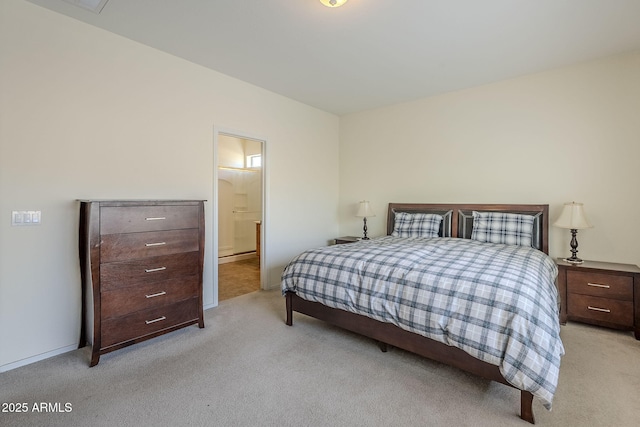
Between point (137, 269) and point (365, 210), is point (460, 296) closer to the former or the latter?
point (137, 269)

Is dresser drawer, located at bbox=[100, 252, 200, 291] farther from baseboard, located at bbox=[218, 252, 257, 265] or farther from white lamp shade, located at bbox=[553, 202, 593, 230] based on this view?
white lamp shade, located at bbox=[553, 202, 593, 230]

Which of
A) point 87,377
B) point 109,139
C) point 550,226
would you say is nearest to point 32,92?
point 109,139

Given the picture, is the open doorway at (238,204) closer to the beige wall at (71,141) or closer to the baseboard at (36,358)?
the beige wall at (71,141)

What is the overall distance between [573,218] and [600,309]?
2.86 feet

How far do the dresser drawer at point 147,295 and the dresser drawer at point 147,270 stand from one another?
0.14 ft

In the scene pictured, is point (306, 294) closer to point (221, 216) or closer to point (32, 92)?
point (32, 92)

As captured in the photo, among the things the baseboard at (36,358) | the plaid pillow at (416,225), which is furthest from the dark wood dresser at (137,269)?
the plaid pillow at (416,225)

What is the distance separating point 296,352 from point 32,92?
9.23 ft

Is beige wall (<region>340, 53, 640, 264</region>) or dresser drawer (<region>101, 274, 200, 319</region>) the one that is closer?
dresser drawer (<region>101, 274, 200, 319</region>)

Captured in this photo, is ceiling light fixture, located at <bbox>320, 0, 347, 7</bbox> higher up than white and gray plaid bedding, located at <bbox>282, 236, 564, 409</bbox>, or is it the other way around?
ceiling light fixture, located at <bbox>320, 0, 347, 7</bbox>

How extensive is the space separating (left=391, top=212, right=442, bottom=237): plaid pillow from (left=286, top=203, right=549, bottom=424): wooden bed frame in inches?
4.8

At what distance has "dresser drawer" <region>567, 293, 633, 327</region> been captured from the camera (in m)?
2.71

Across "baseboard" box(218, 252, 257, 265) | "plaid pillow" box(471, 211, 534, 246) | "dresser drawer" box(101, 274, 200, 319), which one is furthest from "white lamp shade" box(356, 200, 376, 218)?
"baseboard" box(218, 252, 257, 265)

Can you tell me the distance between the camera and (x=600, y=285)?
9.25 feet
